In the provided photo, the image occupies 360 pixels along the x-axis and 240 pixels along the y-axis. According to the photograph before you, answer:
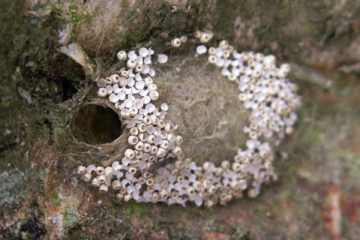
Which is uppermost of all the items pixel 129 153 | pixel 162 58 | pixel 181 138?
pixel 162 58

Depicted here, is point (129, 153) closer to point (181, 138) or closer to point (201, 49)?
point (181, 138)

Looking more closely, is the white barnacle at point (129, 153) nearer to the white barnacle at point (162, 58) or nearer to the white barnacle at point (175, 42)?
the white barnacle at point (162, 58)

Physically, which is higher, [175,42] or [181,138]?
[175,42]

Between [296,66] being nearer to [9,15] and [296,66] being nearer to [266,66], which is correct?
[266,66]

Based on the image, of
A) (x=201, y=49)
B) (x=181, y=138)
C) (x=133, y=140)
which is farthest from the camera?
(x=201, y=49)

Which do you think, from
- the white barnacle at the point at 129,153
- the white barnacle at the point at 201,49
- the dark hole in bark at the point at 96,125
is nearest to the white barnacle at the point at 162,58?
the white barnacle at the point at 201,49

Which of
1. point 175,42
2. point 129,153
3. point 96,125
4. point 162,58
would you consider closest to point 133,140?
point 129,153

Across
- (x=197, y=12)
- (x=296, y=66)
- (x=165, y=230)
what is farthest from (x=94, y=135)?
(x=296, y=66)
